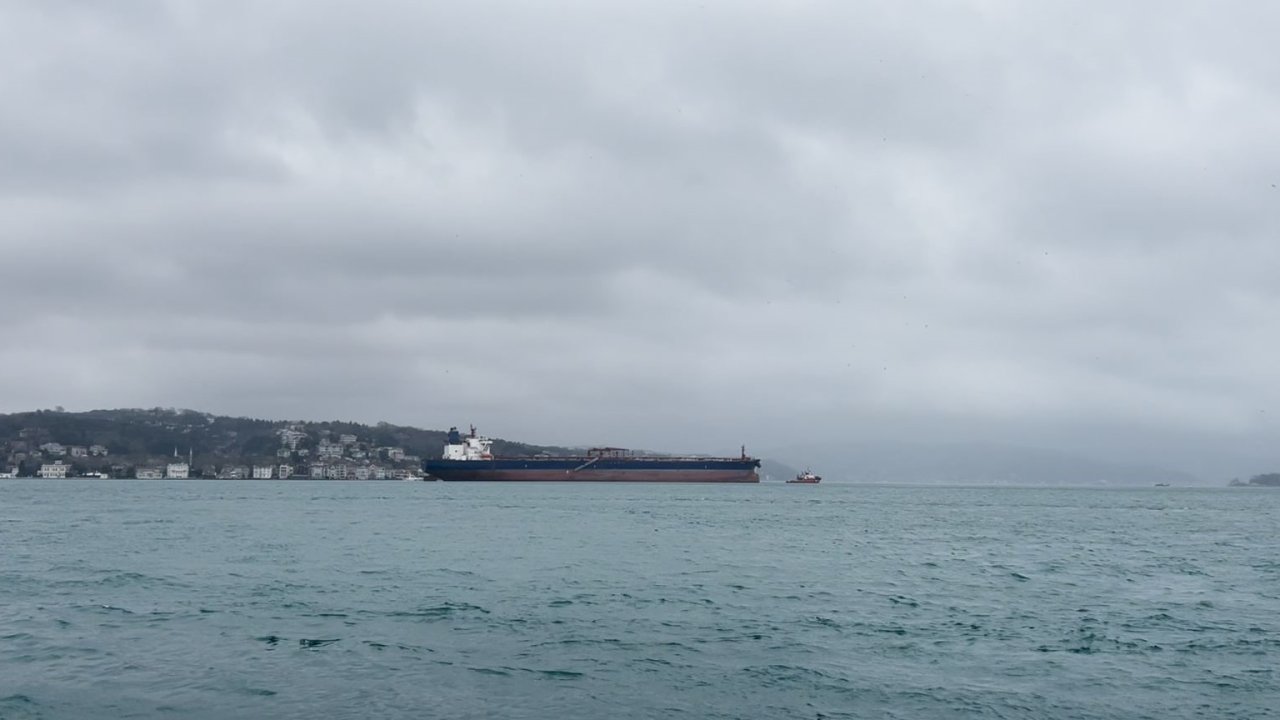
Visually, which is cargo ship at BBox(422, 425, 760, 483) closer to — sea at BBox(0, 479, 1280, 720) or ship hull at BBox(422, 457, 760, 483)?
ship hull at BBox(422, 457, 760, 483)

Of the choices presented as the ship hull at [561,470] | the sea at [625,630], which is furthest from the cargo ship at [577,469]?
the sea at [625,630]

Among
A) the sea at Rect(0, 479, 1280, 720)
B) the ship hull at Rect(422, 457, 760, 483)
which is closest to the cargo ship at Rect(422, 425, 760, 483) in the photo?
the ship hull at Rect(422, 457, 760, 483)

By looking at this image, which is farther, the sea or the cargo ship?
the cargo ship

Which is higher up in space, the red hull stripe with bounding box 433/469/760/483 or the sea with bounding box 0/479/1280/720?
the red hull stripe with bounding box 433/469/760/483

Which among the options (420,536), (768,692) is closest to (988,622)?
(768,692)

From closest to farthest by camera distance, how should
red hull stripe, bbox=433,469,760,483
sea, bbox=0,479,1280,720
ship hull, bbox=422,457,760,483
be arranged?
sea, bbox=0,479,1280,720 < red hull stripe, bbox=433,469,760,483 < ship hull, bbox=422,457,760,483

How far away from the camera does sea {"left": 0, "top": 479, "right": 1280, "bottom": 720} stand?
17.0 m

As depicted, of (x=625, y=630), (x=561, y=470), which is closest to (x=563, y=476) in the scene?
(x=561, y=470)

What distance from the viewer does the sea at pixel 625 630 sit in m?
17.0

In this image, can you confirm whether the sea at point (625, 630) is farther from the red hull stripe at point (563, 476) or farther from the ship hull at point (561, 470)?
the ship hull at point (561, 470)

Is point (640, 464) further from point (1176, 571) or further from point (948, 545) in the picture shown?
point (1176, 571)

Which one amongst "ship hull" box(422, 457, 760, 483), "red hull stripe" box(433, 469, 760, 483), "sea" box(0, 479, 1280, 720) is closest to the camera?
"sea" box(0, 479, 1280, 720)

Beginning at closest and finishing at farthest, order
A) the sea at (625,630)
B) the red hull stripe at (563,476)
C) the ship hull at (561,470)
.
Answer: the sea at (625,630), the red hull stripe at (563,476), the ship hull at (561,470)

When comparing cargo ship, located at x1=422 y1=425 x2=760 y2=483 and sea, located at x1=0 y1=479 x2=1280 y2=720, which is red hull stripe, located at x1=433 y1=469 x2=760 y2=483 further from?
sea, located at x1=0 y1=479 x2=1280 y2=720
